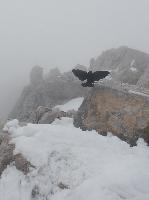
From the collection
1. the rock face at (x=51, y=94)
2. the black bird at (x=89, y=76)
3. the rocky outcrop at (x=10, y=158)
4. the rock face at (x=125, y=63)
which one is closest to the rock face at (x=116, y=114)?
the black bird at (x=89, y=76)

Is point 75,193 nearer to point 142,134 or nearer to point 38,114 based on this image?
point 142,134

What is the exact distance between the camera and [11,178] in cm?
1182

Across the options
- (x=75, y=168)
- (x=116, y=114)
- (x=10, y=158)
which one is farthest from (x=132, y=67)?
(x=75, y=168)

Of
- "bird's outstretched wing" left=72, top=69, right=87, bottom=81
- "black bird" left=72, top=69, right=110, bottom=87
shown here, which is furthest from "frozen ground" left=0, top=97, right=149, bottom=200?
"bird's outstretched wing" left=72, top=69, right=87, bottom=81

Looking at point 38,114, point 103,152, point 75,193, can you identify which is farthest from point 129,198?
point 38,114

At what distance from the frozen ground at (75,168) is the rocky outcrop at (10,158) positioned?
0.16 meters

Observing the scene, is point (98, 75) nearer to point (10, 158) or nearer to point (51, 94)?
point (10, 158)

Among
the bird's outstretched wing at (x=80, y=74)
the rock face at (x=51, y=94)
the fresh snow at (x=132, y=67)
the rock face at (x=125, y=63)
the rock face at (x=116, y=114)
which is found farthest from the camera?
the rock face at (x=51, y=94)

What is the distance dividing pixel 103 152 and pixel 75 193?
2.20 meters

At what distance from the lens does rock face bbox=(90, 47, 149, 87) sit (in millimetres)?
58766

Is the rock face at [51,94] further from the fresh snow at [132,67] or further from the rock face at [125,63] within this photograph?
the fresh snow at [132,67]

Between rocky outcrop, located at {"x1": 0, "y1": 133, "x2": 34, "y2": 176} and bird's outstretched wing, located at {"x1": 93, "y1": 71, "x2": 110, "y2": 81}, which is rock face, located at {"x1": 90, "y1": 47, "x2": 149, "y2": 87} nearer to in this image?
bird's outstretched wing, located at {"x1": 93, "y1": 71, "x2": 110, "y2": 81}

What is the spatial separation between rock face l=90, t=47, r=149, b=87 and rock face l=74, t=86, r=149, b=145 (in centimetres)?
4084

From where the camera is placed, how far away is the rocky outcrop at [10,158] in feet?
39.0
